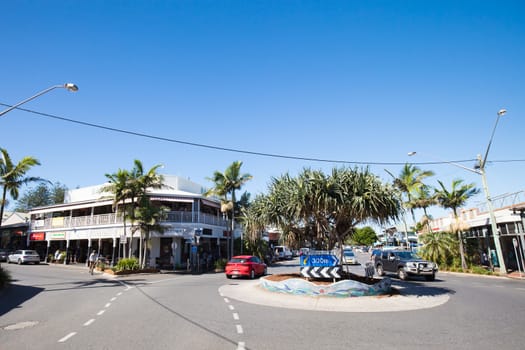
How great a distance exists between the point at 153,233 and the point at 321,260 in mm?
18794

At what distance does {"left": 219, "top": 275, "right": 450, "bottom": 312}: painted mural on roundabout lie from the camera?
1062cm

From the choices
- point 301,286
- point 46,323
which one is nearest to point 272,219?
point 301,286

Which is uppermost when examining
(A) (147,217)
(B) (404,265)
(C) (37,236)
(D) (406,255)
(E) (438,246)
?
(A) (147,217)

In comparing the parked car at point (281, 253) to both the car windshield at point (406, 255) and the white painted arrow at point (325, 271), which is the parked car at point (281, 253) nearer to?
the car windshield at point (406, 255)

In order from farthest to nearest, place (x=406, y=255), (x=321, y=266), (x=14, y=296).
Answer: (x=406, y=255) < (x=321, y=266) < (x=14, y=296)

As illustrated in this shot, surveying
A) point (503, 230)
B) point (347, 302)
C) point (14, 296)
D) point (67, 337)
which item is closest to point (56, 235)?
point (14, 296)

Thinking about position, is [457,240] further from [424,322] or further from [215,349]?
[215,349]

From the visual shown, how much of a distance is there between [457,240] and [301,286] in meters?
19.0

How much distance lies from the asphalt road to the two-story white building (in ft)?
46.8

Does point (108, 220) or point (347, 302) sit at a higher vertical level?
point (108, 220)

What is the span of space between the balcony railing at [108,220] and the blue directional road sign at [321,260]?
16.5 meters

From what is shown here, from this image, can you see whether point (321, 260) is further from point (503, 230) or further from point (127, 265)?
point (503, 230)

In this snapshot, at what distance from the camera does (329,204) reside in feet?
42.2

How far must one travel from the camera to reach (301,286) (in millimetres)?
12812
